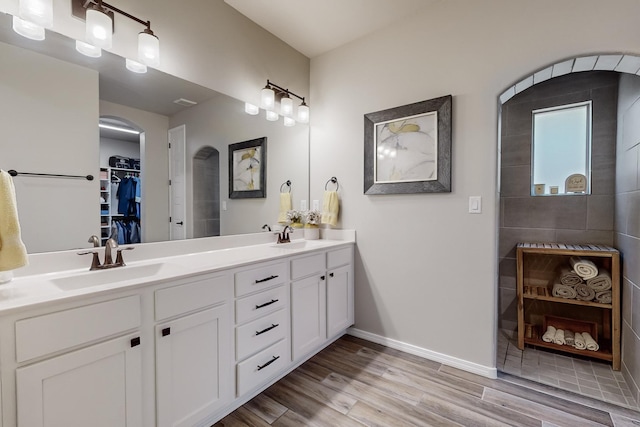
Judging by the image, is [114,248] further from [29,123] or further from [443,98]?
[443,98]

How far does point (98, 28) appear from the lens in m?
1.45

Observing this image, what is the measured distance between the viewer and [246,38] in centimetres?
231

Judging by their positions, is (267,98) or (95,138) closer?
(95,138)

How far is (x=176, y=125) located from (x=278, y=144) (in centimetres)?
92

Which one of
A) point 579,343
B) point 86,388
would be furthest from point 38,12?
point 579,343

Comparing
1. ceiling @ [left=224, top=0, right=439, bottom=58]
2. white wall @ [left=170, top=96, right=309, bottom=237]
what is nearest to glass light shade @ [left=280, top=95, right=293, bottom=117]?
white wall @ [left=170, top=96, right=309, bottom=237]

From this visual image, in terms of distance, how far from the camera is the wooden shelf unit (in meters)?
2.04

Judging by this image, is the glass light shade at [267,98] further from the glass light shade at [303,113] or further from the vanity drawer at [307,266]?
the vanity drawer at [307,266]

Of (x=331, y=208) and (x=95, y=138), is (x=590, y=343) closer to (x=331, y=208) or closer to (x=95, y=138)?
(x=331, y=208)

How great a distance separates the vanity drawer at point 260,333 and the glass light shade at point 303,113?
1726mm

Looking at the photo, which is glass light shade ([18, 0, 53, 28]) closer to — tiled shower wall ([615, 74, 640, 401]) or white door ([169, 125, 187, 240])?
white door ([169, 125, 187, 240])

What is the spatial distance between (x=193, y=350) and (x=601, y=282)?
2746 mm

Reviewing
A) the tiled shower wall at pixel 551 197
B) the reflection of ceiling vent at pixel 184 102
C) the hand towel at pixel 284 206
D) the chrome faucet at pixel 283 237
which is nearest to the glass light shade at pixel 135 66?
the reflection of ceiling vent at pixel 184 102

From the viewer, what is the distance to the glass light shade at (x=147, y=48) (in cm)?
162
